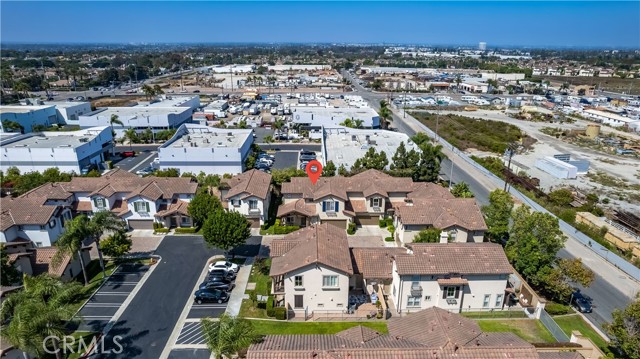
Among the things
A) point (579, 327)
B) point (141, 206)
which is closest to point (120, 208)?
point (141, 206)

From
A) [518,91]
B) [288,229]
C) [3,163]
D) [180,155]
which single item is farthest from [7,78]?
[518,91]

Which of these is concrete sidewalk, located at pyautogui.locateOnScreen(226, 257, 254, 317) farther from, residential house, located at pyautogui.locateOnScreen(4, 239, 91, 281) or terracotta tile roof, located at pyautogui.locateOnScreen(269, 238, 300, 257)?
residential house, located at pyautogui.locateOnScreen(4, 239, 91, 281)

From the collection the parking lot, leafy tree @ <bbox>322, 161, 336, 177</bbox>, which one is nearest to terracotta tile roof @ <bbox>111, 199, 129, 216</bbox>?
the parking lot

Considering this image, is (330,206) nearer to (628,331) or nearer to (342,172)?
(342,172)

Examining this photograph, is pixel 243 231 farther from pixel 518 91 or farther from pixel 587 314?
pixel 518 91

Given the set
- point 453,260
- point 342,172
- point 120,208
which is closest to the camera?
point 453,260

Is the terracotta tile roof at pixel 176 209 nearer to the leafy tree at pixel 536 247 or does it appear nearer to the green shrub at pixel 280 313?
the green shrub at pixel 280 313

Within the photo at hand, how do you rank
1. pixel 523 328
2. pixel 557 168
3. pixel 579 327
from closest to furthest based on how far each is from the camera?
1. pixel 523 328
2. pixel 579 327
3. pixel 557 168

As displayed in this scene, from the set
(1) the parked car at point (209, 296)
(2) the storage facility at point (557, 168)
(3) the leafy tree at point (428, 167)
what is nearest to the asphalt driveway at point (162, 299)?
(1) the parked car at point (209, 296)
